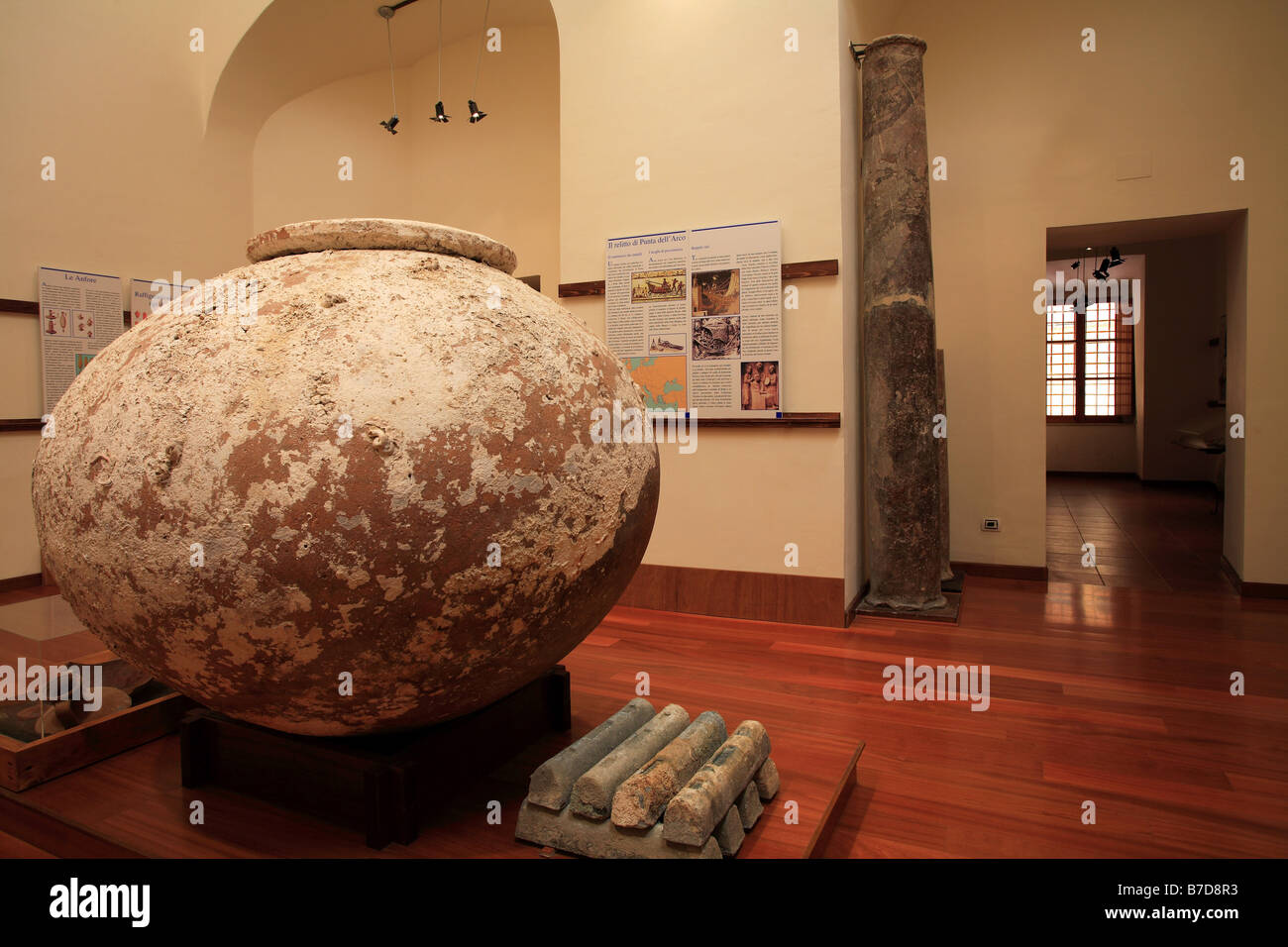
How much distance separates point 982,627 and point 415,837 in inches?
120

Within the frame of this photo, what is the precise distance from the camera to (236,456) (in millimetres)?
1484

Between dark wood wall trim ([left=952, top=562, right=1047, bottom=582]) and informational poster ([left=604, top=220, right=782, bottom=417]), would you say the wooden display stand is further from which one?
dark wood wall trim ([left=952, top=562, right=1047, bottom=582])

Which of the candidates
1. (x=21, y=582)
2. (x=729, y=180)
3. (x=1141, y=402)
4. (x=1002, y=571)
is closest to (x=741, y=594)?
(x=1002, y=571)

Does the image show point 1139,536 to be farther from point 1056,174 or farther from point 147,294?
point 147,294

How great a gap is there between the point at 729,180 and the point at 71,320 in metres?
4.05

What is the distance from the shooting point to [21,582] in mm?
4723

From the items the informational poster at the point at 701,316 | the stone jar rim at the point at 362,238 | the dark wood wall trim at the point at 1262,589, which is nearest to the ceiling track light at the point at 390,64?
the informational poster at the point at 701,316

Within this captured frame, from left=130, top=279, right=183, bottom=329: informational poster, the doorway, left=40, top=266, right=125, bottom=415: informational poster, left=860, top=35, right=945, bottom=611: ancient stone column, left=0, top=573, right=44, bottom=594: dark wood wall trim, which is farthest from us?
left=130, top=279, right=183, bottom=329: informational poster

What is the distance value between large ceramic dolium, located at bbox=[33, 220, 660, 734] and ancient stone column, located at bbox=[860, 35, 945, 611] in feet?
9.00

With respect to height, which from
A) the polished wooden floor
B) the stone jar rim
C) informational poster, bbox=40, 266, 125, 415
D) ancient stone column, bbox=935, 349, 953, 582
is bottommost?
the polished wooden floor

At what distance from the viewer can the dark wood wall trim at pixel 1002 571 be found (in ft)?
16.1

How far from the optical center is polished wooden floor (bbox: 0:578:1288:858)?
6.40ft

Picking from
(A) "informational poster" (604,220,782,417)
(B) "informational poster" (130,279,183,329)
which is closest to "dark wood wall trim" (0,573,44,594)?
(B) "informational poster" (130,279,183,329)
